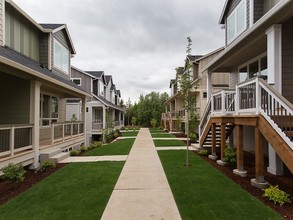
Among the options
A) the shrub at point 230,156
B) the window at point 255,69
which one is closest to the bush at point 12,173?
the shrub at point 230,156

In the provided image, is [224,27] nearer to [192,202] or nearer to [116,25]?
[116,25]

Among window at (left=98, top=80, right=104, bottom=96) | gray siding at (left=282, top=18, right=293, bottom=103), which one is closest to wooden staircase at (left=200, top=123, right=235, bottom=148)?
gray siding at (left=282, top=18, right=293, bottom=103)

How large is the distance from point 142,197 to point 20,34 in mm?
10699

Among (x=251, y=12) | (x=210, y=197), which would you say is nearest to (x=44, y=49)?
(x=251, y=12)

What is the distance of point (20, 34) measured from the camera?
1230 cm

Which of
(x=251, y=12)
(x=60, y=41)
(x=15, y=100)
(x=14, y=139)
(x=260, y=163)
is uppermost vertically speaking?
(x=60, y=41)

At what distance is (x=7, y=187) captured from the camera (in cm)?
678

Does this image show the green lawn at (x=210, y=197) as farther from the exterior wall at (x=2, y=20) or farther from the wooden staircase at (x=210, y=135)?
the exterior wall at (x=2, y=20)

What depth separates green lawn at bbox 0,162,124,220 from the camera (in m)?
4.84

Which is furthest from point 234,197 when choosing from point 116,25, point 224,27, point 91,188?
point 116,25

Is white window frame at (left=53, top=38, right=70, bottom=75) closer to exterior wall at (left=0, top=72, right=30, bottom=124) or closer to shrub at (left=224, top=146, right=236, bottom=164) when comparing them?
exterior wall at (left=0, top=72, right=30, bottom=124)

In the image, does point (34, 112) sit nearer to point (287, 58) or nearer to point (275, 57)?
point (275, 57)

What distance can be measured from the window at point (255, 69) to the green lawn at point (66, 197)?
7321 mm

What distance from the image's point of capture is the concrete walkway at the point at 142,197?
15.7 ft
